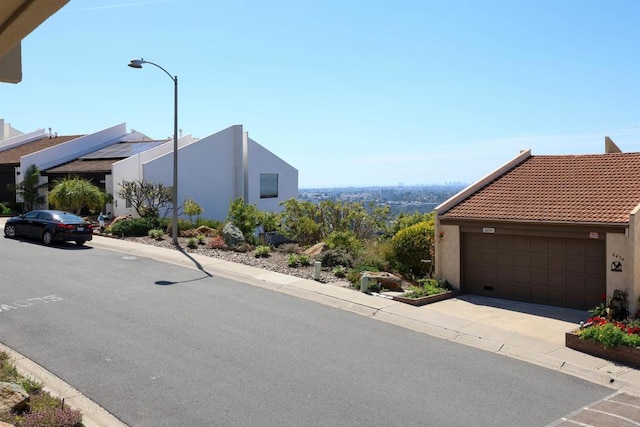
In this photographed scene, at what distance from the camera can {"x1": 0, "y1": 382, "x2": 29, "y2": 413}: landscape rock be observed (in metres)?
6.67

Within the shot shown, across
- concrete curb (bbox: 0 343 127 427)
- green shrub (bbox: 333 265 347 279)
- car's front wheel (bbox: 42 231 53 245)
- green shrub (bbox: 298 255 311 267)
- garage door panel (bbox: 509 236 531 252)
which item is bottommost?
concrete curb (bbox: 0 343 127 427)

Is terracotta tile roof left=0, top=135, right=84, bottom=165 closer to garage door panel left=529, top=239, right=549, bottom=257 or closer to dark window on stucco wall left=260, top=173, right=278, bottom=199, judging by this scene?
dark window on stucco wall left=260, top=173, right=278, bottom=199

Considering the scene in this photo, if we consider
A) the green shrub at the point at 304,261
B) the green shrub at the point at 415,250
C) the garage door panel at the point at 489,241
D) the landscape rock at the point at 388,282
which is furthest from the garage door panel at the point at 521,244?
the green shrub at the point at 304,261

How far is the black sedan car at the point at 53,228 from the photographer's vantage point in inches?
881

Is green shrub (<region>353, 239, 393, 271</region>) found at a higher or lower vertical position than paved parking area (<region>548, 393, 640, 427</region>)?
higher

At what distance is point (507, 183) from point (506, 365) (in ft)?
29.4

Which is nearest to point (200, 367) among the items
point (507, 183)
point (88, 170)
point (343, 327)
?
point (343, 327)

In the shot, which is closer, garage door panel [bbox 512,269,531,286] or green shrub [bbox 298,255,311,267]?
garage door panel [bbox 512,269,531,286]

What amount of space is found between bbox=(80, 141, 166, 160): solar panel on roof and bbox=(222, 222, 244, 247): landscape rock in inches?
547

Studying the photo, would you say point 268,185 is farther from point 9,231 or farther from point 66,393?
point 66,393

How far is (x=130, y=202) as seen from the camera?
28.1 meters

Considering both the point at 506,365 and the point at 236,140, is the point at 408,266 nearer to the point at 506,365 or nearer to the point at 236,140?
the point at 506,365

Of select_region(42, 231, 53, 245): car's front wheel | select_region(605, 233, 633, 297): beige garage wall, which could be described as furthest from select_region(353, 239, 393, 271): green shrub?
select_region(42, 231, 53, 245): car's front wheel

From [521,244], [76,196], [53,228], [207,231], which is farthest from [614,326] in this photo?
[76,196]
